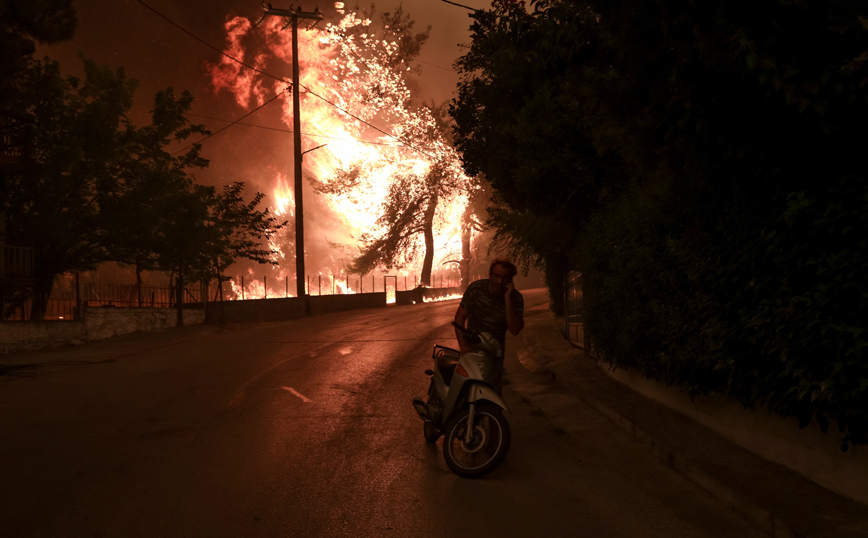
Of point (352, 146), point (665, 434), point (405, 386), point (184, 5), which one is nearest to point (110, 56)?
point (184, 5)

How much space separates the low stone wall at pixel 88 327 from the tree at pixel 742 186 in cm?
1404

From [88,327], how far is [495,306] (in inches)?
633

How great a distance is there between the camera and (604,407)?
30.2 feet

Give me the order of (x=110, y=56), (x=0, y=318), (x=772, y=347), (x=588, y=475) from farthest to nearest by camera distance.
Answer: (x=110, y=56) → (x=0, y=318) → (x=588, y=475) → (x=772, y=347)

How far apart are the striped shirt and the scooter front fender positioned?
817mm

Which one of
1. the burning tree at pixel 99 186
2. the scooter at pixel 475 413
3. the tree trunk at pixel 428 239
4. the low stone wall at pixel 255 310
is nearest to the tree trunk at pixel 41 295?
the burning tree at pixel 99 186

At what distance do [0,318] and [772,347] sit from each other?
17.2 metres

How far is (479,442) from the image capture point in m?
6.44

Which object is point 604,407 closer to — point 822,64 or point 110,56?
point 822,64

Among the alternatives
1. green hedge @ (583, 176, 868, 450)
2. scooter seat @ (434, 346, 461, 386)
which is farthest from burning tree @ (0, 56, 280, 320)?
green hedge @ (583, 176, 868, 450)

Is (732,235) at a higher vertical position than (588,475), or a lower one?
higher

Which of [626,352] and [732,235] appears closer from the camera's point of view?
[732,235]

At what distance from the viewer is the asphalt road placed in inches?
200

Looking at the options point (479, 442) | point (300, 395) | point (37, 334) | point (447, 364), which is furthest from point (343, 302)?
point (479, 442)
